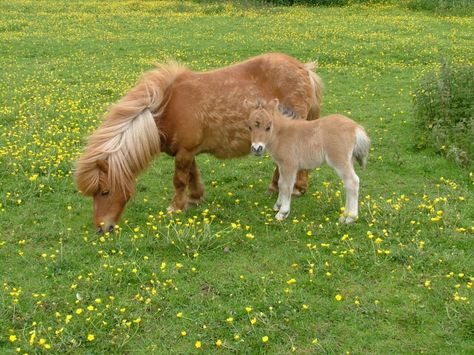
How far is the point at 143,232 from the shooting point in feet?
23.8

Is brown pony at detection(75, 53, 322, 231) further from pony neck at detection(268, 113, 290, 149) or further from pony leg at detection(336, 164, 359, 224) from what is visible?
pony leg at detection(336, 164, 359, 224)

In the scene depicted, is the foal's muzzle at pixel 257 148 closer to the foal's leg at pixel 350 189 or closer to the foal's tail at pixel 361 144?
the foal's leg at pixel 350 189

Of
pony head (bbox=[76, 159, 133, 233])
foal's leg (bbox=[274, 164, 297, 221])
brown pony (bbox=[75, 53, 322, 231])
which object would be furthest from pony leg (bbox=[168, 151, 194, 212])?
foal's leg (bbox=[274, 164, 297, 221])

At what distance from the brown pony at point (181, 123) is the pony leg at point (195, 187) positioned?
0.6 inches

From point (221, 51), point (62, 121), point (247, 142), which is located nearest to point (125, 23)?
point (221, 51)

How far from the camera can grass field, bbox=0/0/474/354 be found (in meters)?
5.29

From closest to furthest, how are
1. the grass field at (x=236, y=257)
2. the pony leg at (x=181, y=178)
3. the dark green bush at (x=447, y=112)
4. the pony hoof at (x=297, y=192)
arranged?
the grass field at (x=236, y=257) → the pony leg at (x=181, y=178) → the pony hoof at (x=297, y=192) → the dark green bush at (x=447, y=112)

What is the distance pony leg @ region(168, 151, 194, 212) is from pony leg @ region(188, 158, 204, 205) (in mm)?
269

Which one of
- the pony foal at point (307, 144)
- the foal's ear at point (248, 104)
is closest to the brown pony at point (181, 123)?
the foal's ear at point (248, 104)

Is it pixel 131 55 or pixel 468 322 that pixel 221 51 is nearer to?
pixel 131 55

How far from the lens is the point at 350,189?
7277mm

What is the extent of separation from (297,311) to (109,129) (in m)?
3.53

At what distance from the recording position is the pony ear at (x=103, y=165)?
7064 mm

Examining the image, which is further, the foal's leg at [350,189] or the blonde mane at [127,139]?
the foal's leg at [350,189]
